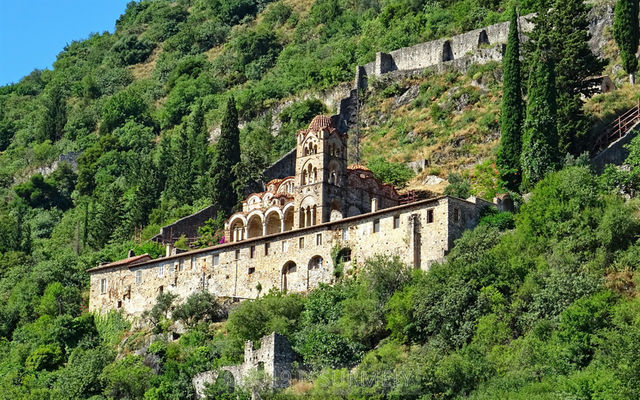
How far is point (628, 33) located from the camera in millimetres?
75625

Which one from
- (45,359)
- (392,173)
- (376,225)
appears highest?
(392,173)

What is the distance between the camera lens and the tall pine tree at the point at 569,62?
66312 millimetres

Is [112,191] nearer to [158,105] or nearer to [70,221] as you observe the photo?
[70,221]

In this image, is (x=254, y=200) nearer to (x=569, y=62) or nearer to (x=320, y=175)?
(x=320, y=175)

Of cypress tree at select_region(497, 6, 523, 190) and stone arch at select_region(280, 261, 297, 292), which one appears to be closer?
cypress tree at select_region(497, 6, 523, 190)

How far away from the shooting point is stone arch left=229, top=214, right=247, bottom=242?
75562 millimetres

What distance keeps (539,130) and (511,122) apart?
153 inches

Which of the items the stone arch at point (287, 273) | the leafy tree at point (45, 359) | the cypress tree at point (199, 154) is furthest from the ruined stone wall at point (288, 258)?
the cypress tree at point (199, 154)

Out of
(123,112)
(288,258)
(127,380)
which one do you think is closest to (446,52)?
(288,258)

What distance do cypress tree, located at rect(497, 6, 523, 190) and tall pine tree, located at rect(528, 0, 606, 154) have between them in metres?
1.23

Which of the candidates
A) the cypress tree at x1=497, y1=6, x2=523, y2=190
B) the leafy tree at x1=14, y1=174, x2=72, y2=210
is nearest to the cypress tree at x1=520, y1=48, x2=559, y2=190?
the cypress tree at x1=497, y1=6, x2=523, y2=190

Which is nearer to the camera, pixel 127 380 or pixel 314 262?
pixel 127 380

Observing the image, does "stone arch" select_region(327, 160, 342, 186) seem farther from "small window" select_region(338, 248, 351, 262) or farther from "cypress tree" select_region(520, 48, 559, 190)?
"cypress tree" select_region(520, 48, 559, 190)

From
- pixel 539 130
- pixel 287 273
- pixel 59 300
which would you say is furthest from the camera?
pixel 59 300
